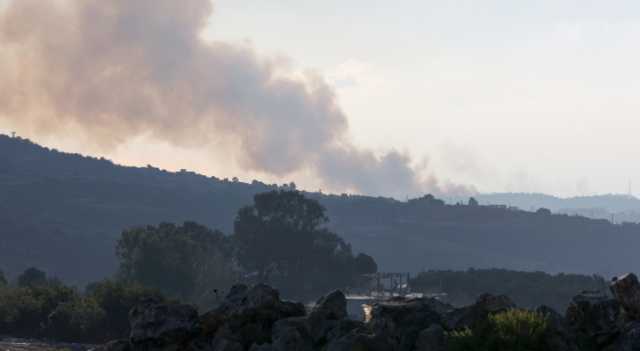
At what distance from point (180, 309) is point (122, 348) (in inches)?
94.1

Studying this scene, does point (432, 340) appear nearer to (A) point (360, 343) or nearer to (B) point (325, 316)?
(A) point (360, 343)

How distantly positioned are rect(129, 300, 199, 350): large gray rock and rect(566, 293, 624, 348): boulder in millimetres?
12743

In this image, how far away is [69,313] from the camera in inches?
3999

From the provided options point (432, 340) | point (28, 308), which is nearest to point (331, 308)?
point (432, 340)

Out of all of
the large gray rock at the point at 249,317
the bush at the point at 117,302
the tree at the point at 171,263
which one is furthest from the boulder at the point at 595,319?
the tree at the point at 171,263

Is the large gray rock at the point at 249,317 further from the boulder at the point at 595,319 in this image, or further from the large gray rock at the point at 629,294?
the large gray rock at the point at 629,294

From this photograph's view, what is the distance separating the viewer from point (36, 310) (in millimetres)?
105875

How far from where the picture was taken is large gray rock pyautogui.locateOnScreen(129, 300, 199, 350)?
46875 millimetres

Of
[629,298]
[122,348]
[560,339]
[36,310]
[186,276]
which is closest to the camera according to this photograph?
[560,339]

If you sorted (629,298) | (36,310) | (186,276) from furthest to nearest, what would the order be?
(186,276) → (36,310) → (629,298)

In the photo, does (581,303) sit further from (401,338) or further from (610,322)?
(401,338)

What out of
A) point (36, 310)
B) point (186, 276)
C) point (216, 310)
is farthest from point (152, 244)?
point (216, 310)

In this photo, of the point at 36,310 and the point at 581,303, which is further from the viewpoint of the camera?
the point at 36,310

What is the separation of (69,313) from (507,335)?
214 ft
